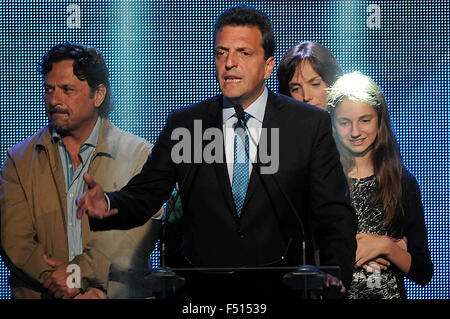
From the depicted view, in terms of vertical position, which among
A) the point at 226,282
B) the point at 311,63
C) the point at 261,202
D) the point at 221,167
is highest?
the point at 311,63

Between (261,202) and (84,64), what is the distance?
4.67 ft

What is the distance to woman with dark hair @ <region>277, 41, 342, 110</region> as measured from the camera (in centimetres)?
378

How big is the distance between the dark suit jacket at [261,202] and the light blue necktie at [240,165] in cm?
4

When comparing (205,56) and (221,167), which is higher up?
(205,56)

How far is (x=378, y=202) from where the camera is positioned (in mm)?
3518

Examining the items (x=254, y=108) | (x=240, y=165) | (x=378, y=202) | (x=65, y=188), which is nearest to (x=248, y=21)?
(x=254, y=108)

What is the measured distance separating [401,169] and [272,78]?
899mm

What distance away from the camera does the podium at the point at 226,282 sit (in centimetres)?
249

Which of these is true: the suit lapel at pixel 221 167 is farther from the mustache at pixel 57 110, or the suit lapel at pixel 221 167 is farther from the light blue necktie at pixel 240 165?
the mustache at pixel 57 110

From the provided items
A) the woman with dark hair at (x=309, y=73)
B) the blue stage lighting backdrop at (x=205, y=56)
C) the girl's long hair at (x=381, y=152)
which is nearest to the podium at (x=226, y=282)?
the girl's long hair at (x=381, y=152)

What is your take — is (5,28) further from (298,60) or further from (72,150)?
(298,60)

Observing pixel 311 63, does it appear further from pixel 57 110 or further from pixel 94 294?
pixel 94 294

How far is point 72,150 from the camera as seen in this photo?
3.85m
